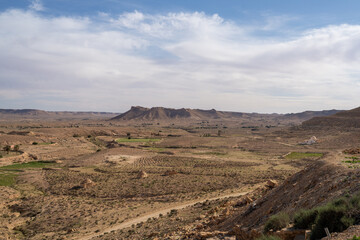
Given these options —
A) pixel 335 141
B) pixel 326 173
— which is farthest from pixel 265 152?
pixel 326 173

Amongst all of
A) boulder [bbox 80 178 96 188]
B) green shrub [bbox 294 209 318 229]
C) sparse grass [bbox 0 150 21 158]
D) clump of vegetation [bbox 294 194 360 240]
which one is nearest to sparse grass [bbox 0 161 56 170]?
sparse grass [bbox 0 150 21 158]

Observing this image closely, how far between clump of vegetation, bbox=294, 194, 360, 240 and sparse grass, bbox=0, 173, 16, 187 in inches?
1266

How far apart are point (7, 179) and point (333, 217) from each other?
35.9 metres

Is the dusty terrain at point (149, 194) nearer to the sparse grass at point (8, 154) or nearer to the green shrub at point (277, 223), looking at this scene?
the sparse grass at point (8, 154)

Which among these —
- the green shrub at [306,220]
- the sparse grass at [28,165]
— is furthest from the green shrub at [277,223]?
the sparse grass at [28,165]

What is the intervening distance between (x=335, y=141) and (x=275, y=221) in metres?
64.5

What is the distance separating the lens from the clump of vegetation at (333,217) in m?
8.23

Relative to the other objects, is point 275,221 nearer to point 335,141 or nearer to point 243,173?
point 243,173

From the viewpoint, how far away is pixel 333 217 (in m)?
8.46

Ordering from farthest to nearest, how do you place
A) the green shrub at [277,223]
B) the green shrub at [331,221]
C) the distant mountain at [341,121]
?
the distant mountain at [341,121], the green shrub at [277,223], the green shrub at [331,221]

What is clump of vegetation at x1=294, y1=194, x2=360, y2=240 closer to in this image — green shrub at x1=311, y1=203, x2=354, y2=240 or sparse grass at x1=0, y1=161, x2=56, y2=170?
green shrub at x1=311, y1=203, x2=354, y2=240

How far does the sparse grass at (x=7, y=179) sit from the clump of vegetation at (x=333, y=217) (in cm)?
3215

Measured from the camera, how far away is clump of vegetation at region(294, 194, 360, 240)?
823 centimetres

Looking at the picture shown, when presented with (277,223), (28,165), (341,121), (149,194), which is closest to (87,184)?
(149,194)
